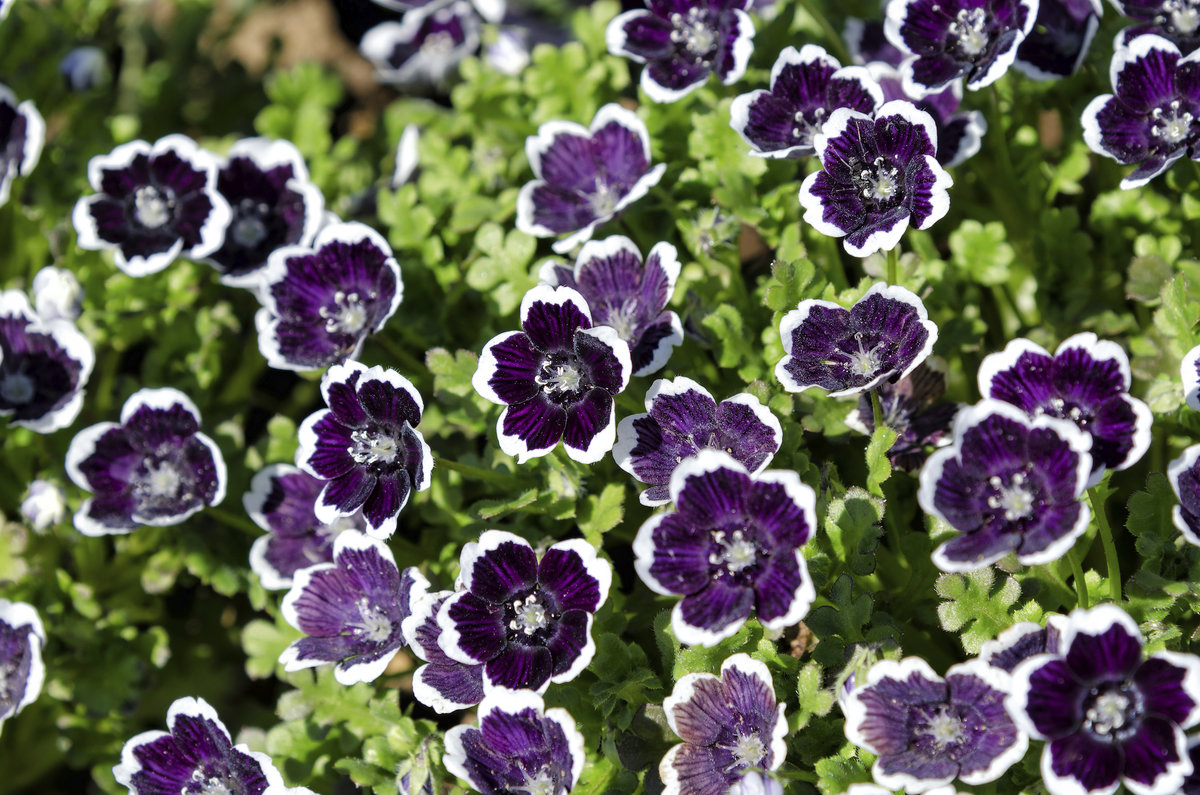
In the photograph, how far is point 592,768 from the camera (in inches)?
120

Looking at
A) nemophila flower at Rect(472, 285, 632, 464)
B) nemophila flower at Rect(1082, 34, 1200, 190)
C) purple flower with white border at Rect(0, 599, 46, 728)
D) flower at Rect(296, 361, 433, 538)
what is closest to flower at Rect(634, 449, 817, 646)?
nemophila flower at Rect(472, 285, 632, 464)

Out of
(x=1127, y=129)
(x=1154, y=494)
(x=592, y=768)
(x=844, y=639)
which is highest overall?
(x=1127, y=129)

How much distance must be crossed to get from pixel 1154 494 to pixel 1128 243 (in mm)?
1249

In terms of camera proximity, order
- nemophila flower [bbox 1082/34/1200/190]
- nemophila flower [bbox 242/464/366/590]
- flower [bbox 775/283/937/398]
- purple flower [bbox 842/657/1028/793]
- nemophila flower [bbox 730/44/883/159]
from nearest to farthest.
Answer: purple flower [bbox 842/657/1028/793], flower [bbox 775/283/937/398], nemophila flower [bbox 1082/34/1200/190], nemophila flower [bbox 730/44/883/159], nemophila flower [bbox 242/464/366/590]

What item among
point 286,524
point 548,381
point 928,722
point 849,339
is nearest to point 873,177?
point 849,339

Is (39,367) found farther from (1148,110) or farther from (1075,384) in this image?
(1148,110)

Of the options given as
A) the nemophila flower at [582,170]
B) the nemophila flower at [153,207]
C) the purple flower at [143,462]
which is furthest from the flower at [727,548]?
the nemophila flower at [153,207]

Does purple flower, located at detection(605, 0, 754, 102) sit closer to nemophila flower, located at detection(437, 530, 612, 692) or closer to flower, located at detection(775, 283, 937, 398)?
flower, located at detection(775, 283, 937, 398)

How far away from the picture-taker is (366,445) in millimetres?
3021

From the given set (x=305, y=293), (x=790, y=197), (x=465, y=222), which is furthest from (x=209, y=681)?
(x=790, y=197)

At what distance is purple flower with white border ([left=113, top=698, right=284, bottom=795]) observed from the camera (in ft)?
9.91

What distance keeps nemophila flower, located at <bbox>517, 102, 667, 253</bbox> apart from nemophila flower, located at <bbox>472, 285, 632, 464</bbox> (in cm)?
77

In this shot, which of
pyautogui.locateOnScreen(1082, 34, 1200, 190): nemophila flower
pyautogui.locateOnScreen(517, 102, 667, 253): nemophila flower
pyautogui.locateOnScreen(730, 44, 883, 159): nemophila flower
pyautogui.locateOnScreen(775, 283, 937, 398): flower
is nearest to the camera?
pyautogui.locateOnScreen(775, 283, 937, 398): flower

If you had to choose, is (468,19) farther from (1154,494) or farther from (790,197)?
(1154,494)
